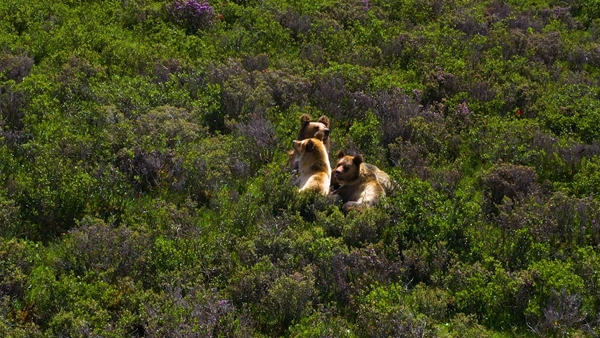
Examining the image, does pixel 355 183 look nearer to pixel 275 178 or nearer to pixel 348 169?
pixel 348 169

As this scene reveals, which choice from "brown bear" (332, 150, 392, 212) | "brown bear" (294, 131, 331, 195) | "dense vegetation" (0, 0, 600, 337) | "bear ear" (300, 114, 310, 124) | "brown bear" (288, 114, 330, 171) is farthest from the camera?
"bear ear" (300, 114, 310, 124)

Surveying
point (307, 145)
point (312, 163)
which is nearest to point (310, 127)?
point (307, 145)

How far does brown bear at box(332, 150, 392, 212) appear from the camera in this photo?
31.9ft

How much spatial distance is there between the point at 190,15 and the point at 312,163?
7.67 metres

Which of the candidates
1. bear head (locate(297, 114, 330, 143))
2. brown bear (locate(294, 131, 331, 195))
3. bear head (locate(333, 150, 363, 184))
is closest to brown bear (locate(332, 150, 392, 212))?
bear head (locate(333, 150, 363, 184))

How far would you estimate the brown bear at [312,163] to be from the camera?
10.2m

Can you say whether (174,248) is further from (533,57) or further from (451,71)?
(533,57)

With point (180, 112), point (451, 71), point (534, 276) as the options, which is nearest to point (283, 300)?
point (534, 276)

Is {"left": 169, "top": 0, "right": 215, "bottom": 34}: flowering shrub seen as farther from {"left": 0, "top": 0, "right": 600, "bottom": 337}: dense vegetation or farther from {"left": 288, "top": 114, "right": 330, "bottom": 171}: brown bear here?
{"left": 288, "top": 114, "right": 330, "bottom": 171}: brown bear

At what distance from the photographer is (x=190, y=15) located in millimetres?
16391

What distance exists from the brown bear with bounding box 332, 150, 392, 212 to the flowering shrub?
300 inches

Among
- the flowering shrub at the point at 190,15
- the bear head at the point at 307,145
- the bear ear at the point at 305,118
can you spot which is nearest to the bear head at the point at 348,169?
the bear head at the point at 307,145

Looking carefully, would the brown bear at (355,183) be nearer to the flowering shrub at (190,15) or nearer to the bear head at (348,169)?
the bear head at (348,169)

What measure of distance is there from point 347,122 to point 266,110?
1686mm
